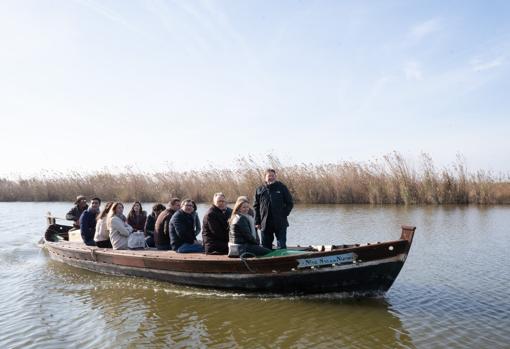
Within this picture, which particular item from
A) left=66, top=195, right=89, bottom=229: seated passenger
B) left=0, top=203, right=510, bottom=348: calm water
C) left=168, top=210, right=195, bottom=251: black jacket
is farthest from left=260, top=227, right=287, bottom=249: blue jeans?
left=66, top=195, right=89, bottom=229: seated passenger

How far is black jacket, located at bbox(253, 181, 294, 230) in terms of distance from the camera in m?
8.60

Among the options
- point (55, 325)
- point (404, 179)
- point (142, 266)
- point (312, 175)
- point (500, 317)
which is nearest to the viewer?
point (500, 317)

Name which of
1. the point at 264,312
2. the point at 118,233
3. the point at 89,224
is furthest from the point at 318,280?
the point at 89,224

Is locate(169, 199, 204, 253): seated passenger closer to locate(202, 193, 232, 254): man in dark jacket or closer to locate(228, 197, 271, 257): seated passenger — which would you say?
locate(202, 193, 232, 254): man in dark jacket

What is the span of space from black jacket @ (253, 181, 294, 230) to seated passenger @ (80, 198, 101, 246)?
4.54 meters

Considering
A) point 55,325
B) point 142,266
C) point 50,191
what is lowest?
point 55,325

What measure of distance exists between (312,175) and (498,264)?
13.4 meters

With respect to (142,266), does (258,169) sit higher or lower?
higher

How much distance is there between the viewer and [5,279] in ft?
32.4

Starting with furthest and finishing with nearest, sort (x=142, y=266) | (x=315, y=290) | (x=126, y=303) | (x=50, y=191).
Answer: (x=50, y=191)
(x=142, y=266)
(x=126, y=303)
(x=315, y=290)

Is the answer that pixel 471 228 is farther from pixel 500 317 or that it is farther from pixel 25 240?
pixel 25 240

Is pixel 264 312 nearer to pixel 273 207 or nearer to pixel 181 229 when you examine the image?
pixel 273 207

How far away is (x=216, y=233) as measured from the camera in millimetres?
8336

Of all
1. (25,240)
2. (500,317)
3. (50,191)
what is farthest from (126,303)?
(50,191)
